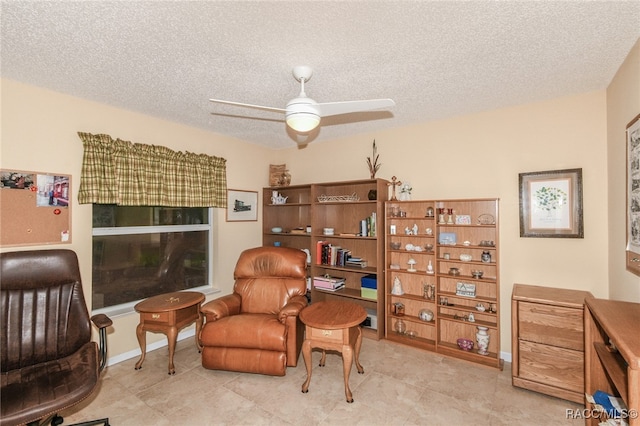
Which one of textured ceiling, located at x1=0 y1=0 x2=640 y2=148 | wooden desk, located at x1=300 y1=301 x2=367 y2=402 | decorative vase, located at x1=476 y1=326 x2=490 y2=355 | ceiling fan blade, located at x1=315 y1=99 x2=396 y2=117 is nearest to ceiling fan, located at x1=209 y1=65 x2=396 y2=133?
ceiling fan blade, located at x1=315 y1=99 x2=396 y2=117

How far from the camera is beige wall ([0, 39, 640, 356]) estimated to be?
7.71 ft

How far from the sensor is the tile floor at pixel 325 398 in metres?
2.04

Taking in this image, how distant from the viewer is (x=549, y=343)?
2.27 meters

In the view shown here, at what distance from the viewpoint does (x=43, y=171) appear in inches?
96.0

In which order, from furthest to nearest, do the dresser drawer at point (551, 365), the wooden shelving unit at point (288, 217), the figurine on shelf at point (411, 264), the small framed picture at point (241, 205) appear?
the wooden shelving unit at point (288, 217)
the small framed picture at point (241, 205)
the figurine on shelf at point (411, 264)
the dresser drawer at point (551, 365)

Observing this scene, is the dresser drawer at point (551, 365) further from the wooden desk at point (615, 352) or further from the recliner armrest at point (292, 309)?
the recliner armrest at point (292, 309)

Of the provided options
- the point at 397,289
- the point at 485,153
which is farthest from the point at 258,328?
the point at 485,153

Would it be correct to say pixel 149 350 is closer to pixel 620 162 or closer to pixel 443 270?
pixel 443 270

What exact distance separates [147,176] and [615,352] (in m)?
4.02

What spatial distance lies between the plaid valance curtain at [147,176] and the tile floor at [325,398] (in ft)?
5.50

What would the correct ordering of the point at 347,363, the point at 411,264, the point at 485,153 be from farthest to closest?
1. the point at 411,264
2. the point at 485,153
3. the point at 347,363

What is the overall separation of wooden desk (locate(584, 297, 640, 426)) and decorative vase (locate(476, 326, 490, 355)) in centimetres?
101

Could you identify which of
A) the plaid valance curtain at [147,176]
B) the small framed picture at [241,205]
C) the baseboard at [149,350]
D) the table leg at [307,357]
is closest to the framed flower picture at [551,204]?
the baseboard at [149,350]

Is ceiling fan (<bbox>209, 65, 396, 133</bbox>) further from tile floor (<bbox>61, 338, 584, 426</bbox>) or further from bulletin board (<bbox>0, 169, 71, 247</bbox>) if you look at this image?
tile floor (<bbox>61, 338, 584, 426</bbox>)
